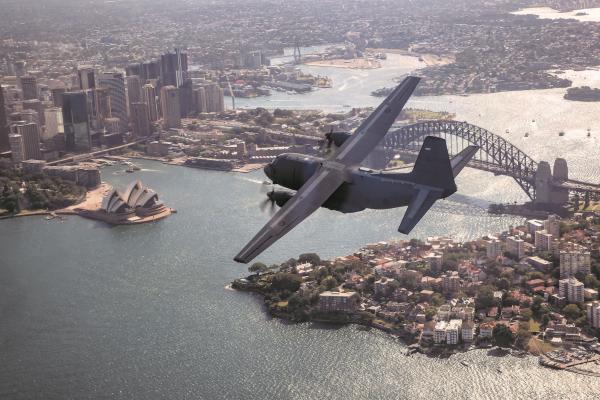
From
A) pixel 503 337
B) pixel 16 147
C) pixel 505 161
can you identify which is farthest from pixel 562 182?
pixel 16 147

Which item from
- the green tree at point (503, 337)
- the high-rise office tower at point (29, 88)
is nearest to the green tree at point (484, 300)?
the green tree at point (503, 337)

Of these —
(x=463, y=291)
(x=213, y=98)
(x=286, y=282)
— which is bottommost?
(x=463, y=291)

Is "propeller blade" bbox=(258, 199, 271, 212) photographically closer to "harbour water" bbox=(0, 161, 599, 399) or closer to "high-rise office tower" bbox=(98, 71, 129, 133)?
"harbour water" bbox=(0, 161, 599, 399)

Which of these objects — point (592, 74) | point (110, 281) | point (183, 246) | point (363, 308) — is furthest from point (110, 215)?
point (592, 74)

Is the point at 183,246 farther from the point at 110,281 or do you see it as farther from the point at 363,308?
the point at 363,308

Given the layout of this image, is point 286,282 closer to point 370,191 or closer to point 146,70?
point 370,191

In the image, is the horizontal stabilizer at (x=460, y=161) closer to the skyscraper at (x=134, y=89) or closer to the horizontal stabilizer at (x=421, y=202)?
the horizontal stabilizer at (x=421, y=202)
